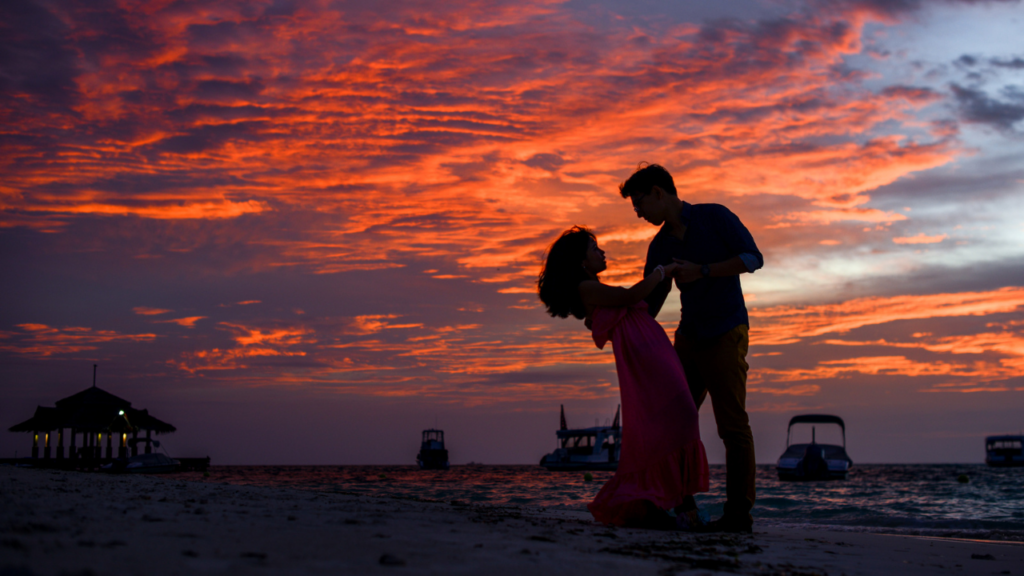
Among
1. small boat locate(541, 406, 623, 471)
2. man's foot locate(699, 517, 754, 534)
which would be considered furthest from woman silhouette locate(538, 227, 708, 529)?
small boat locate(541, 406, 623, 471)

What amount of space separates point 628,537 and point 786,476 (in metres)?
38.3

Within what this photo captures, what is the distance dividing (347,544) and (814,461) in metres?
39.7

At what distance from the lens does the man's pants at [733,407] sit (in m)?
3.86

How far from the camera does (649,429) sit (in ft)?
12.6

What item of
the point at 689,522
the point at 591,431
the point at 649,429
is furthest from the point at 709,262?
the point at 591,431

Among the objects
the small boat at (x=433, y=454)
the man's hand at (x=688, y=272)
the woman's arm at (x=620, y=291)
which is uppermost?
the man's hand at (x=688, y=272)

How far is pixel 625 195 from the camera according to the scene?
434 centimetres

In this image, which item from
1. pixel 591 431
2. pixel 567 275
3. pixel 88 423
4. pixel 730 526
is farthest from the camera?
pixel 591 431

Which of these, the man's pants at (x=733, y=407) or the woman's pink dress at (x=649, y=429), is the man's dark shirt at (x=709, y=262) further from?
the woman's pink dress at (x=649, y=429)

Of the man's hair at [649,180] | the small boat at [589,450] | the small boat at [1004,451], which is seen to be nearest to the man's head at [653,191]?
the man's hair at [649,180]

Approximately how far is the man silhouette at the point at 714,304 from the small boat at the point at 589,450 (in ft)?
180

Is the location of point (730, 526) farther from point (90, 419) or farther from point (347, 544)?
point (90, 419)

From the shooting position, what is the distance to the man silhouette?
389cm

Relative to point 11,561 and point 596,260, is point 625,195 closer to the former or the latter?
point 596,260
